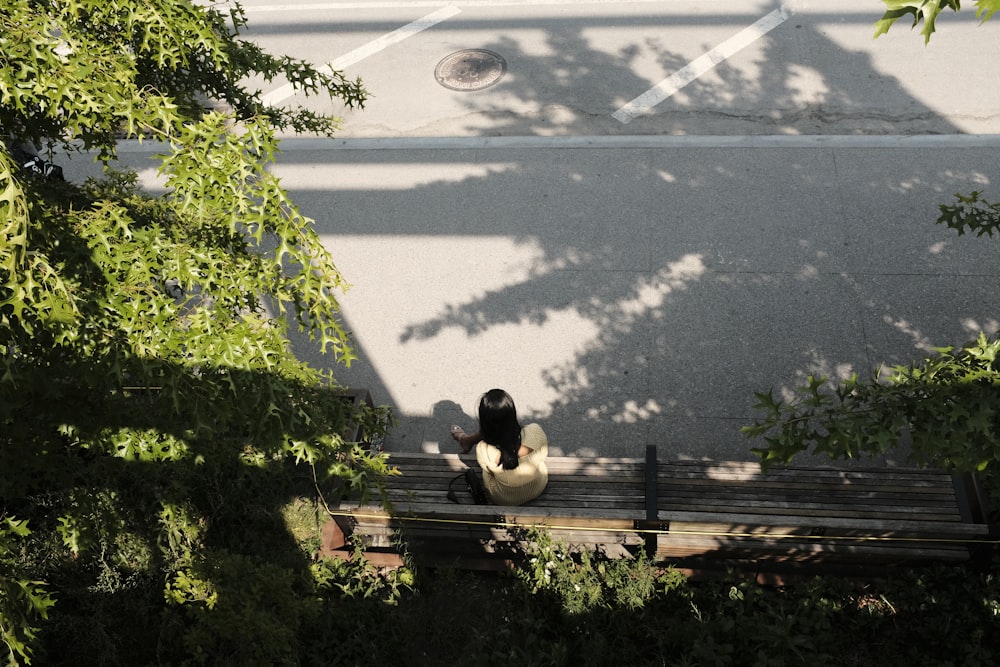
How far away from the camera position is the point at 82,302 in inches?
130

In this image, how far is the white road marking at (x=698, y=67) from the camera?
1002 centimetres

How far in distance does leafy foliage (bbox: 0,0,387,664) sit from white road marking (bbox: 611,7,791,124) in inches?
216

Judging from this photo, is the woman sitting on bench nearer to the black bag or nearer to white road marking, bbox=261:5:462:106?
the black bag

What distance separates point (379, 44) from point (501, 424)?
8.21 metres

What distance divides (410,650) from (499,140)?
6.35 m

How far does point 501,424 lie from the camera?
17.1 ft

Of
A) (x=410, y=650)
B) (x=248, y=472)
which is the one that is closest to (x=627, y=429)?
(x=410, y=650)

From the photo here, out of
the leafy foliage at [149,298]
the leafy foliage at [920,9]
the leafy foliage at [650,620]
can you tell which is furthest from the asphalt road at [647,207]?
the leafy foliage at [920,9]

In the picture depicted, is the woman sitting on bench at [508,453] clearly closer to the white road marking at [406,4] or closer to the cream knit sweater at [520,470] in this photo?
the cream knit sweater at [520,470]

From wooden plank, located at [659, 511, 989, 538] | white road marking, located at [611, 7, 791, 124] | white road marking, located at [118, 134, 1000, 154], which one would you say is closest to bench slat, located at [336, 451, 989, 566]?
wooden plank, located at [659, 511, 989, 538]

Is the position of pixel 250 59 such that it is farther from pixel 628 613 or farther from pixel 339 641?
pixel 628 613

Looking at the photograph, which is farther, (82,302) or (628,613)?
(628,613)

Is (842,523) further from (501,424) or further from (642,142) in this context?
(642,142)

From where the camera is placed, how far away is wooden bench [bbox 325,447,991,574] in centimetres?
533
